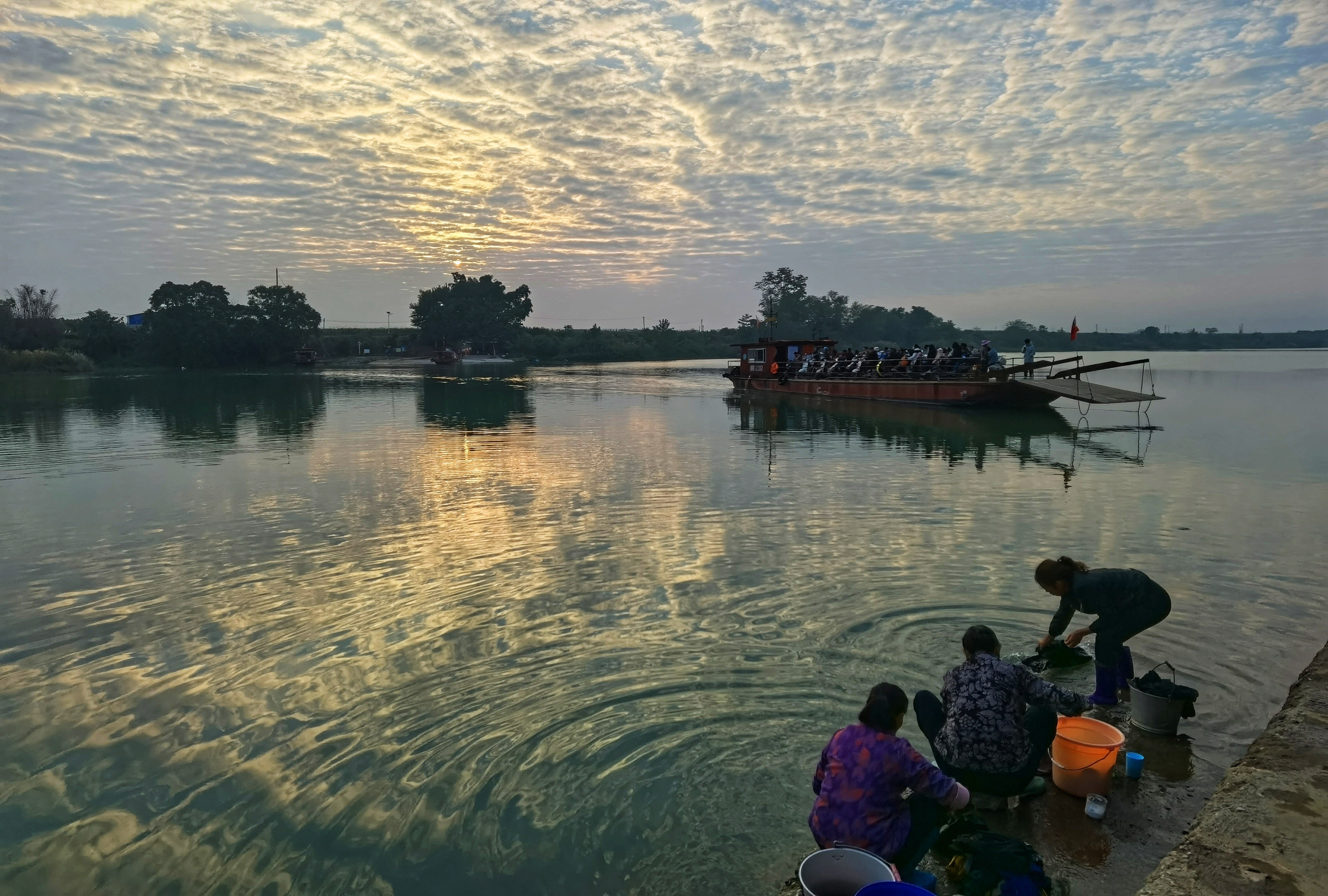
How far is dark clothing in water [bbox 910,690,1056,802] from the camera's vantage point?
15.8 feet

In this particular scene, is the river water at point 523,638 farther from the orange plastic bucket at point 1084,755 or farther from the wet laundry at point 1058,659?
the orange plastic bucket at point 1084,755

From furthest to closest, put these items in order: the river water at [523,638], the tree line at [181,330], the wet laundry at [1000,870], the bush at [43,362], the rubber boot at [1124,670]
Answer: the tree line at [181,330]
the bush at [43,362]
the rubber boot at [1124,670]
the river water at [523,638]
the wet laundry at [1000,870]

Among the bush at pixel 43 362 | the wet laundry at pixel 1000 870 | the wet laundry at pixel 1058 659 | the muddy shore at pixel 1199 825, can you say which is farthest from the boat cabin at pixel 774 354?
the bush at pixel 43 362

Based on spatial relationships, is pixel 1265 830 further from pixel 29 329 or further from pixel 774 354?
pixel 29 329

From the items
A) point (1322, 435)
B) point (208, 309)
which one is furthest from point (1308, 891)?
point (208, 309)

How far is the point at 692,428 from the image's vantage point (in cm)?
3095

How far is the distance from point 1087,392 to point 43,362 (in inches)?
3750

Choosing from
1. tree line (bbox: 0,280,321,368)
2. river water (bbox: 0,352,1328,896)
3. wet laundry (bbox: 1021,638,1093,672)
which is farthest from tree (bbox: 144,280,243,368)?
wet laundry (bbox: 1021,638,1093,672)

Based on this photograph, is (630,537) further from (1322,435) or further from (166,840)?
(1322,435)

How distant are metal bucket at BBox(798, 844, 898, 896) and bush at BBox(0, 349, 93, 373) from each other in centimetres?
9705

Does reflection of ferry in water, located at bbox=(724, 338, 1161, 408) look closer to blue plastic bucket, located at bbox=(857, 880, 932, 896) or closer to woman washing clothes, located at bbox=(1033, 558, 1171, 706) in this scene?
woman washing clothes, located at bbox=(1033, 558, 1171, 706)

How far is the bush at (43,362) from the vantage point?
250 feet

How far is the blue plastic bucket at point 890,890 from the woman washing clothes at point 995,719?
165cm

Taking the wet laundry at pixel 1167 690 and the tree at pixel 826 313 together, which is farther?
the tree at pixel 826 313
